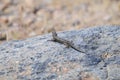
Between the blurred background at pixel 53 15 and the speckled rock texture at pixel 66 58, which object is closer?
the speckled rock texture at pixel 66 58

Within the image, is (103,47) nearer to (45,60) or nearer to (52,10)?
(45,60)

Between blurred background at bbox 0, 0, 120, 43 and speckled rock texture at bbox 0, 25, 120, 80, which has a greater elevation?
blurred background at bbox 0, 0, 120, 43

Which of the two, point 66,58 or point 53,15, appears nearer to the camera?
point 66,58

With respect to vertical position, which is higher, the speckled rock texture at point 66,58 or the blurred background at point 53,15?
the blurred background at point 53,15

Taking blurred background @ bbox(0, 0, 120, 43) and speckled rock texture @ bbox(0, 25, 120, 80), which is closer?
speckled rock texture @ bbox(0, 25, 120, 80)

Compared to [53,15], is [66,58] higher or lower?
lower
